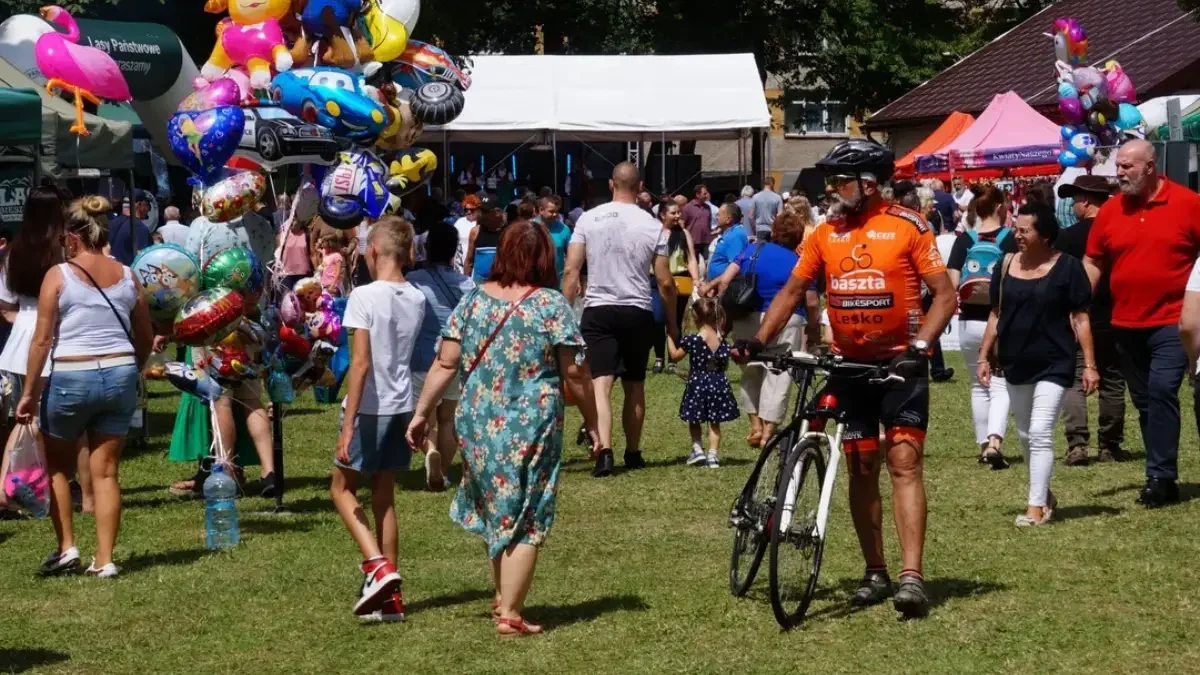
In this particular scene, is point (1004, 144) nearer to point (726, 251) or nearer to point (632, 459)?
point (726, 251)

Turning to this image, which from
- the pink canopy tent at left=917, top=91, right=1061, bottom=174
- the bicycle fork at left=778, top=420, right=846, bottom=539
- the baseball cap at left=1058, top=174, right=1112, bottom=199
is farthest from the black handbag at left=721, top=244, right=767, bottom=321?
the pink canopy tent at left=917, top=91, right=1061, bottom=174

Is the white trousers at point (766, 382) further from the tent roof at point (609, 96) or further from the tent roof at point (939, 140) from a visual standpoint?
the tent roof at point (939, 140)

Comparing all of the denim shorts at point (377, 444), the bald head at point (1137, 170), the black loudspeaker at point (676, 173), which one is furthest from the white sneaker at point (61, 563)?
the black loudspeaker at point (676, 173)

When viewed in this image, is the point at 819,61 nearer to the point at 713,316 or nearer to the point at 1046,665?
the point at 713,316

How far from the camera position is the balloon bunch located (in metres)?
21.0

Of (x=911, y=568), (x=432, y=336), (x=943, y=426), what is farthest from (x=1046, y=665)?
(x=943, y=426)

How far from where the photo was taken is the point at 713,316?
1304 centimetres

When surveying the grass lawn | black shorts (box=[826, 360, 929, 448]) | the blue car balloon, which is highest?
the blue car balloon

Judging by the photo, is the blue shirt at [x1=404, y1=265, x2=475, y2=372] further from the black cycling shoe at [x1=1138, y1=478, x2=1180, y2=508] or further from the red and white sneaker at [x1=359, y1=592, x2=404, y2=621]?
the black cycling shoe at [x1=1138, y1=478, x2=1180, y2=508]

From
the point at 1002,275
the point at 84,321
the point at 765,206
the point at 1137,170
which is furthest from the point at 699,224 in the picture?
the point at 84,321

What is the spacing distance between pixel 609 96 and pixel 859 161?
21.5 metres

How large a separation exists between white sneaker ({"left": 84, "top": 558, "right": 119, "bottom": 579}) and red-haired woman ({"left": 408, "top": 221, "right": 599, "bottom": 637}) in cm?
230

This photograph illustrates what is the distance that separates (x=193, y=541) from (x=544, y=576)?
2.32 meters

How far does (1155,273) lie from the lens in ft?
33.0
